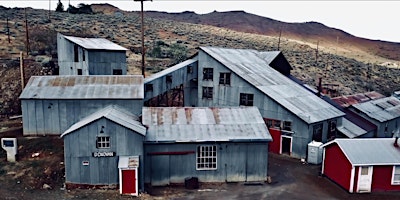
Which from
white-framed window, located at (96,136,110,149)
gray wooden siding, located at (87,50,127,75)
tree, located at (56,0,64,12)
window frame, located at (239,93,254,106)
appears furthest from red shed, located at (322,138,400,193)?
tree, located at (56,0,64,12)

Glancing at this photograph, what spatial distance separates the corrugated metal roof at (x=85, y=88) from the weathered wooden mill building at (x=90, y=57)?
3846mm

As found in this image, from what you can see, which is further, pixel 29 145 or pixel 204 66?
pixel 204 66

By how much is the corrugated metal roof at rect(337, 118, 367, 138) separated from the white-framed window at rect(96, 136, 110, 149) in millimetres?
21298

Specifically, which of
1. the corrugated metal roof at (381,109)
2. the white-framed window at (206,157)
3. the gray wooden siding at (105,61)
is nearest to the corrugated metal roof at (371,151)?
the white-framed window at (206,157)

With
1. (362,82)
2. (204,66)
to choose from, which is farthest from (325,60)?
(204,66)

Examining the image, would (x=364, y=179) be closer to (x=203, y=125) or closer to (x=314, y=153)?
(x=314, y=153)

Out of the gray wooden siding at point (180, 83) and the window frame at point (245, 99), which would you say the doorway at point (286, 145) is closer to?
the window frame at point (245, 99)

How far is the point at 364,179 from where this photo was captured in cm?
2230

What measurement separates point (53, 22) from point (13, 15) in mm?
10685

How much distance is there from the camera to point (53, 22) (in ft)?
235

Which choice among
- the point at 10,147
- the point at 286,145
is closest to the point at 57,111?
the point at 10,147

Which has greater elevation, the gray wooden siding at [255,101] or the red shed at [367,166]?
the gray wooden siding at [255,101]

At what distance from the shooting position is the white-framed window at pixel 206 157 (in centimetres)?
2305

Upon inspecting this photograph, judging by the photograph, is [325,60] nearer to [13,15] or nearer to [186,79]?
[186,79]
